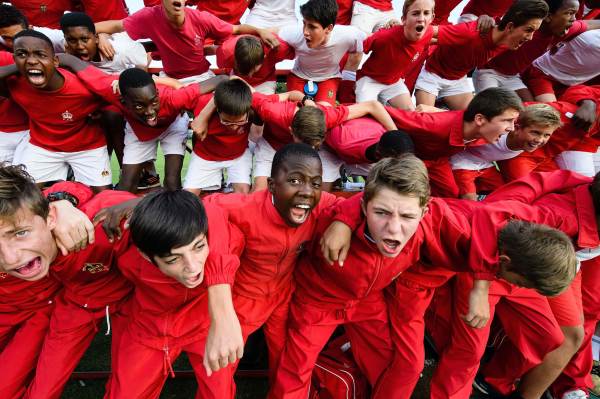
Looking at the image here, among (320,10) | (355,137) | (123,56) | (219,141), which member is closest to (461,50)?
(320,10)

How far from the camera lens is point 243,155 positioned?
3.53m

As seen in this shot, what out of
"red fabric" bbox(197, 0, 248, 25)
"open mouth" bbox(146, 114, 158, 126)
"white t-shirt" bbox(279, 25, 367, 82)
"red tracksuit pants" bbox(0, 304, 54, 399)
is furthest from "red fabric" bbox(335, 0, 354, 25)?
"red tracksuit pants" bbox(0, 304, 54, 399)

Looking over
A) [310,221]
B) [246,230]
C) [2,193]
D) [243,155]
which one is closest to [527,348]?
[310,221]

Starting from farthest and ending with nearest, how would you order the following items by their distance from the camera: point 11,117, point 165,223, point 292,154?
1. point 11,117
2. point 292,154
3. point 165,223

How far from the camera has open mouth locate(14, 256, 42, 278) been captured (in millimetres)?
1711

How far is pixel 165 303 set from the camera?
1928mm

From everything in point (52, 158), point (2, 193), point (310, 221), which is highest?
→ point (2, 193)

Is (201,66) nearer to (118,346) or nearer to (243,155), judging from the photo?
(243,155)

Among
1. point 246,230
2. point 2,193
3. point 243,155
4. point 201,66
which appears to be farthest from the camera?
point 201,66

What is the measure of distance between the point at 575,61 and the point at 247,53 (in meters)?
3.20

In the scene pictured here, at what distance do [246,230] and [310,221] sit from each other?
0.36 metres

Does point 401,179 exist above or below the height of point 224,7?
below

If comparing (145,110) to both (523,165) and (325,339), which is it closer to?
(325,339)

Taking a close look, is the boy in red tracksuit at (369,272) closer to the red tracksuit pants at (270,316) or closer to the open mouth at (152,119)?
the red tracksuit pants at (270,316)
